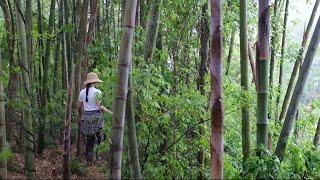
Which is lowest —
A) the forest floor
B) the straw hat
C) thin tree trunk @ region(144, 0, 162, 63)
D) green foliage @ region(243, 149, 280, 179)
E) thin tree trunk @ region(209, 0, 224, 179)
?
the forest floor

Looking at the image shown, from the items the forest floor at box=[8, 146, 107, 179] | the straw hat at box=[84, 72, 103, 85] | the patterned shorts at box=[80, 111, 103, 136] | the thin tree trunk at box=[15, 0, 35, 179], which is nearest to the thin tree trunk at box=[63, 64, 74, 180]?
the thin tree trunk at box=[15, 0, 35, 179]

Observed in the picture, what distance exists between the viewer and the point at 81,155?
578 centimetres

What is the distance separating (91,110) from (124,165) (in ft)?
3.88

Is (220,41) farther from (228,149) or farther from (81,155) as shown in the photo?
(81,155)

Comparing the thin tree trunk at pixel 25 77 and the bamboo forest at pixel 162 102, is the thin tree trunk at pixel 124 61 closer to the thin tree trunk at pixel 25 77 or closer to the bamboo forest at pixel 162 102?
the bamboo forest at pixel 162 102

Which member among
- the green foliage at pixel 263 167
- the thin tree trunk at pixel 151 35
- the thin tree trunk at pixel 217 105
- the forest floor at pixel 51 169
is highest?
the thin tree trunk at pixel 151 35

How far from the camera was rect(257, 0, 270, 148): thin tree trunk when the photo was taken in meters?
2.57

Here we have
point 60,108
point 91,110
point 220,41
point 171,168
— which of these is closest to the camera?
point 220,41

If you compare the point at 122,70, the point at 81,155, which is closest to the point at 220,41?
the point at 122,70

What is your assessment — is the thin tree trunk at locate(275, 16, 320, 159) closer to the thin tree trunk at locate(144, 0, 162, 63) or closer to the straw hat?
the thin tree trunk at locate(144, 0, 162, 63)

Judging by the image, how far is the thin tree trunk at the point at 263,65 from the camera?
8.45 feet

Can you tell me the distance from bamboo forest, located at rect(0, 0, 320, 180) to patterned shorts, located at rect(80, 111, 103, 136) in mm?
12

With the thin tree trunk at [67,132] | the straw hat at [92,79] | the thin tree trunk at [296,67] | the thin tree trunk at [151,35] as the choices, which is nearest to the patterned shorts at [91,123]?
the straw hat at [92,79]

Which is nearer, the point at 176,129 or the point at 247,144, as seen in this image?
the point at 247,144
